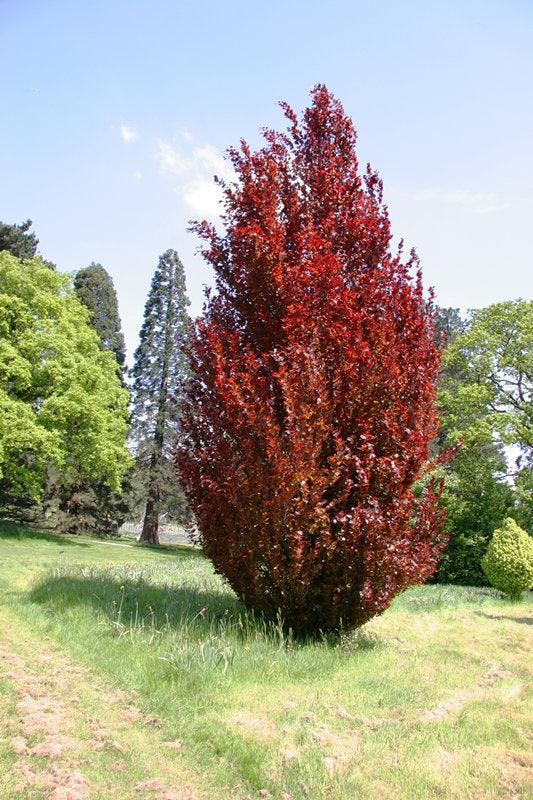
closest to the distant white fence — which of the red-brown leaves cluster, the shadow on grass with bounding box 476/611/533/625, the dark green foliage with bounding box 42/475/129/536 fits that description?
the dark green foliage with bounding box 42/475/129/536

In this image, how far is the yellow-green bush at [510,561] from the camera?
14773mm

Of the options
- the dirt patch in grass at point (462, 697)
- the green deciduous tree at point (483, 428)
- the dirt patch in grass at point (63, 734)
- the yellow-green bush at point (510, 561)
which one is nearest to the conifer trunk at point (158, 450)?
the green deciduous tree at point (483, 428)

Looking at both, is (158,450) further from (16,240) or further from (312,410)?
(312,410)

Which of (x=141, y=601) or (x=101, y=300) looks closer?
(x=141, y=601)

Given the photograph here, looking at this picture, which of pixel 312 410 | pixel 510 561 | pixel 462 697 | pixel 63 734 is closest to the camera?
pixel 63 734

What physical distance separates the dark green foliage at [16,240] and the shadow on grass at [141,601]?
27146 mm

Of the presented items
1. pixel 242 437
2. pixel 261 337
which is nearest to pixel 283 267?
pixel 261 337

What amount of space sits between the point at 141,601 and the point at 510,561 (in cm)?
1051

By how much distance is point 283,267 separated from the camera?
693 centimetres

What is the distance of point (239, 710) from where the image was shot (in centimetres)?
459

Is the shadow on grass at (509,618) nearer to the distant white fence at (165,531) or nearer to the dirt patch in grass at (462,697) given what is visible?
the dirt patch in grass at (462,697)

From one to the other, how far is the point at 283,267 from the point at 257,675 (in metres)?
4.47

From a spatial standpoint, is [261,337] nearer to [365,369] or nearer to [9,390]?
[365,369]

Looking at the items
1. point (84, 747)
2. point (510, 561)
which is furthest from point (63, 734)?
point (510, 561)
